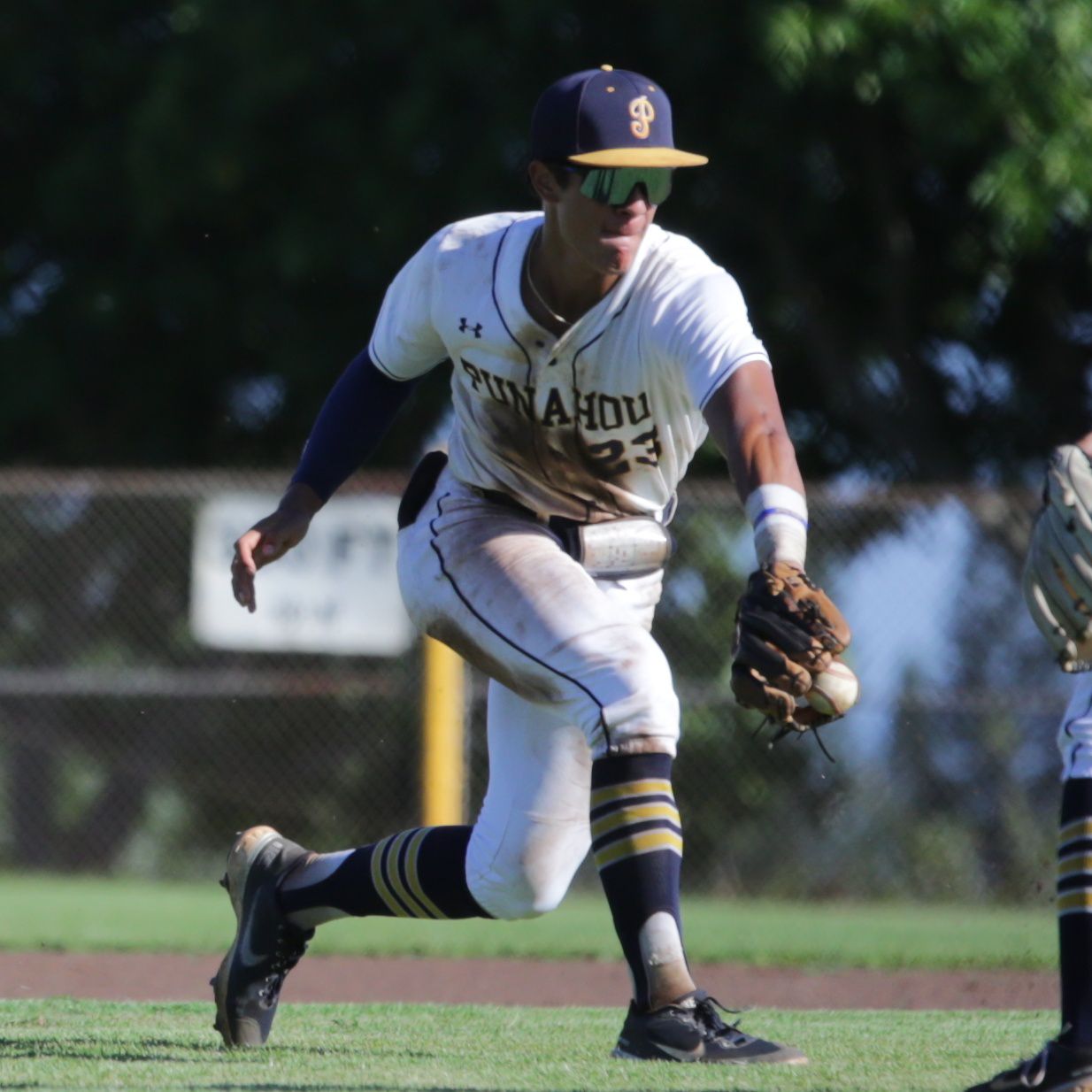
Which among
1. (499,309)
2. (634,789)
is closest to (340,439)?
(499,309)

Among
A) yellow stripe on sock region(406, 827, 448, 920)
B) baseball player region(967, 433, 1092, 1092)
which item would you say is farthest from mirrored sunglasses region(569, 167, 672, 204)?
yellow stripe on sock region(406, 827, 448, 920)

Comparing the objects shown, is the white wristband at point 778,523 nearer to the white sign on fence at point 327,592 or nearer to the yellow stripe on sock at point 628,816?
the yellow stripe on sock at point 628,816

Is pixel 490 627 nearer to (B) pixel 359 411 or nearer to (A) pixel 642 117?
(B) pixel 359 411

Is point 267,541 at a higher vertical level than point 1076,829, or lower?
higher

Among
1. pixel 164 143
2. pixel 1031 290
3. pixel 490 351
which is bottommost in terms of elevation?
pixel 490 351

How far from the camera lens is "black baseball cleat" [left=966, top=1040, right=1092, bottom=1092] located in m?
3.78

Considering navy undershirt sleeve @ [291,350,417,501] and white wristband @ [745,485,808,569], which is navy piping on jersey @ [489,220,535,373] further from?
white wristband @ [745,485,808,569]

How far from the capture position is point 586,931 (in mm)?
9812

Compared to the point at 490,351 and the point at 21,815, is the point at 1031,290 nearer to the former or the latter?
the point at 21,815

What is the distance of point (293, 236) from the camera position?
1316 cm

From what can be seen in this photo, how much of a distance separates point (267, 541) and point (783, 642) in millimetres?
1660

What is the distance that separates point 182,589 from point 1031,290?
20.1 ft

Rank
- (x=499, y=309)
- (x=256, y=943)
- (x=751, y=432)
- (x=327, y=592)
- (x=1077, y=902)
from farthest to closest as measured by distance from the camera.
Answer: (x=327, y=592), (x=256, y=943), (x=499, y=309), (x=751, y=432), (x=1077, y=902)

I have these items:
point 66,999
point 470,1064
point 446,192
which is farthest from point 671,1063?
point 446,192
